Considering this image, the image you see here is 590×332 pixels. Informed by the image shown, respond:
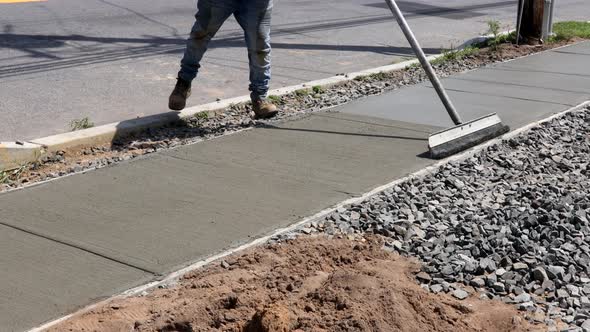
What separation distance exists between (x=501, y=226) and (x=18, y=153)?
342cm

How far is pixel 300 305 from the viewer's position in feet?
13.1

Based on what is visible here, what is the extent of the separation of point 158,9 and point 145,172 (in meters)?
9.80

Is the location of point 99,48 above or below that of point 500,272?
below

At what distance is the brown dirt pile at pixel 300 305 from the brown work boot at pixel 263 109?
3203mm

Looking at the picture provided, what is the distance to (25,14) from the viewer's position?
14336 mm

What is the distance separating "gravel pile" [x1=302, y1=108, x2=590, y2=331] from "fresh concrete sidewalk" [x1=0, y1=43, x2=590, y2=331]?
35 cm

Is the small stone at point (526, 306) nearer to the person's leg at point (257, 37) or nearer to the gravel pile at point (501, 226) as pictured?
the gravel pile at point (501, 226)

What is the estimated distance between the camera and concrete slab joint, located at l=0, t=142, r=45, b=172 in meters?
6.50

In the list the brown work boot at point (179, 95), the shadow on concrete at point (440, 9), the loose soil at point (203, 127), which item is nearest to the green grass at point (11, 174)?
the loose soil at point (203, 127)

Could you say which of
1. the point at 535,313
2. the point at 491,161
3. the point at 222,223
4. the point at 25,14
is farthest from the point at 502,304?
the point at 25,14

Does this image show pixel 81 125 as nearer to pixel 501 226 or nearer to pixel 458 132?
pixel 458 132

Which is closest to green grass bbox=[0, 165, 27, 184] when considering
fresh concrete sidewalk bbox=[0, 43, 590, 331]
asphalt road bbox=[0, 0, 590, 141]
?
fresh concrete sidewalk bbox=[0, 43, 590, 331]

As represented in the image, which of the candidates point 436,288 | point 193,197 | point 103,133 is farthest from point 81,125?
point 436,288

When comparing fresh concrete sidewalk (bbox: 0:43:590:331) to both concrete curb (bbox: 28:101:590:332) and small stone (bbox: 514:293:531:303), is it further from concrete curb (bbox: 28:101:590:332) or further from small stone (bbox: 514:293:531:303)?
small stone (bbox: 514:293:531:303)
